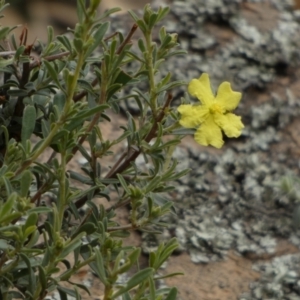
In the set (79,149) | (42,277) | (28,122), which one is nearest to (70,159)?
(79,149)

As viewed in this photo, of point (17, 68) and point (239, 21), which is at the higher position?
point (17, 68)

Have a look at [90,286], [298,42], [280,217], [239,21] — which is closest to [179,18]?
[239,21]

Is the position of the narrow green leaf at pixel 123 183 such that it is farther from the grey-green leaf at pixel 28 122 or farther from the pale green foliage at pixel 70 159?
the grey-green leaf at pixel 28 122

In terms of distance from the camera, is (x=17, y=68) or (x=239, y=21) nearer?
(x=17, y=68)

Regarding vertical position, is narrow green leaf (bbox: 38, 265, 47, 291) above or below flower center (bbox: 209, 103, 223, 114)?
below

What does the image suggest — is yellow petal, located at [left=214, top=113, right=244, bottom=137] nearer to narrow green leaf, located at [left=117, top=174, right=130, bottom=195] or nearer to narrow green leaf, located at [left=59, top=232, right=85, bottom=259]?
narrow green leaf, located at [left=117, top=174, right=130, bottom=195]

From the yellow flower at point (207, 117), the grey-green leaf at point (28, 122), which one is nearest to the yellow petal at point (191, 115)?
the yellow flower at point (207, 117)

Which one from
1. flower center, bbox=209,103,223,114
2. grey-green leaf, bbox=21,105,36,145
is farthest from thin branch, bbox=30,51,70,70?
flower center, bbox=209,103,223,114

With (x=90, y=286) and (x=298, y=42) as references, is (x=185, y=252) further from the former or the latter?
(x=298, y=42)
